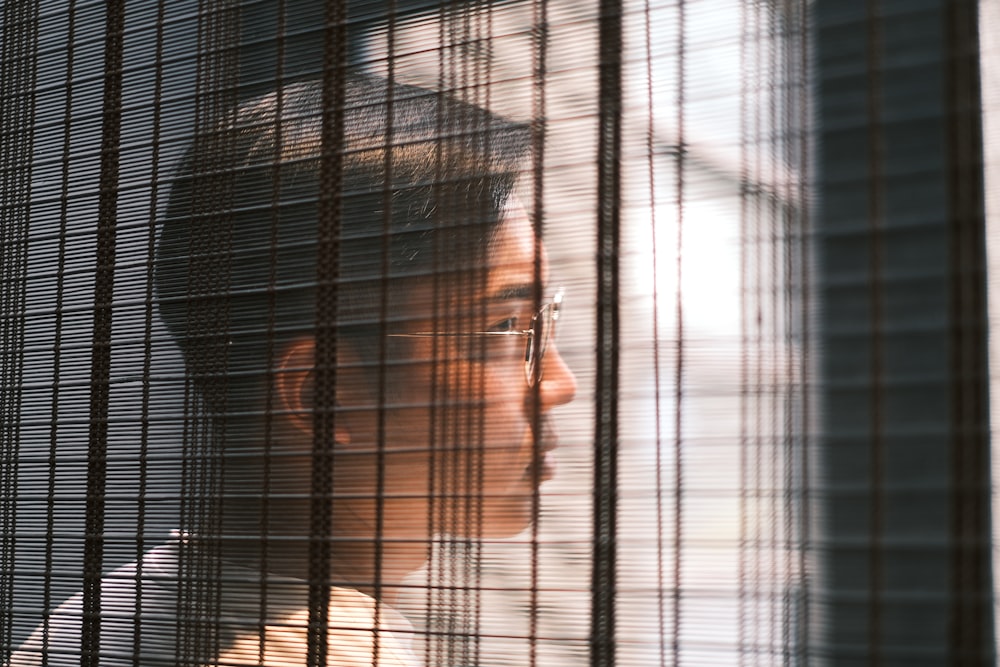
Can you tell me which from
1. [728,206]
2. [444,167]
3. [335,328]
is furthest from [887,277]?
[335,328]

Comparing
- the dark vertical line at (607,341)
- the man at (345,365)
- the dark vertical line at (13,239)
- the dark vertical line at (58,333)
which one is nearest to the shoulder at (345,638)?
the man at (345,365)

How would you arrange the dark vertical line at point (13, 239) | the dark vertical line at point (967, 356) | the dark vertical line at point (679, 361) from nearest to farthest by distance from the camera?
1. the dark vertical line at point (967, 356)
2. the dark vertical line at point (679, 361)
3. the dark vertical line at point (13, 239)

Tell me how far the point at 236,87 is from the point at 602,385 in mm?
593

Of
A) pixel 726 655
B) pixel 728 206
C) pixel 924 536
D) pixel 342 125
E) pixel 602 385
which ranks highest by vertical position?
pixel 342 125

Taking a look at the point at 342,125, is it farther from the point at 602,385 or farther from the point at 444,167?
the point at 602,385

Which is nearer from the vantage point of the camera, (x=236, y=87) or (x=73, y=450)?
(x=236, y=87)

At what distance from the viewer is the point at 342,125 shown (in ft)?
3.89

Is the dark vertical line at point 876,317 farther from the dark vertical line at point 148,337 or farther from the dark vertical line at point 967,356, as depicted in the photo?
the dark vertical line at point 148,337

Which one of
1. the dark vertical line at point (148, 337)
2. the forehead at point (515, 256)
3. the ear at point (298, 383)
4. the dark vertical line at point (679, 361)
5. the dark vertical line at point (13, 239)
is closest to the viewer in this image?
the dark vertical line at point (679, 361)

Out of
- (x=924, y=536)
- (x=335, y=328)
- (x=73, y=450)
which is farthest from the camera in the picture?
(x=73, y=450)

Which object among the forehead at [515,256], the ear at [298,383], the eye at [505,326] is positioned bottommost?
the ear at [298,383]

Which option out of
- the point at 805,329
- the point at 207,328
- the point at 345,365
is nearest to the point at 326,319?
the point at 345,365

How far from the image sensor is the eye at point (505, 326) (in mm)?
1055

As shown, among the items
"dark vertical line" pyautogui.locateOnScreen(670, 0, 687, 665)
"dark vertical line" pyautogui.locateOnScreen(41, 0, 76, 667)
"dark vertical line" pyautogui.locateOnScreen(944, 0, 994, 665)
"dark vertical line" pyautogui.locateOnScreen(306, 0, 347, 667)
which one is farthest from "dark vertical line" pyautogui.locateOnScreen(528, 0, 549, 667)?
"dark vertical line" pyautogui.locateOnScreen(41, 0, 76, 667)
